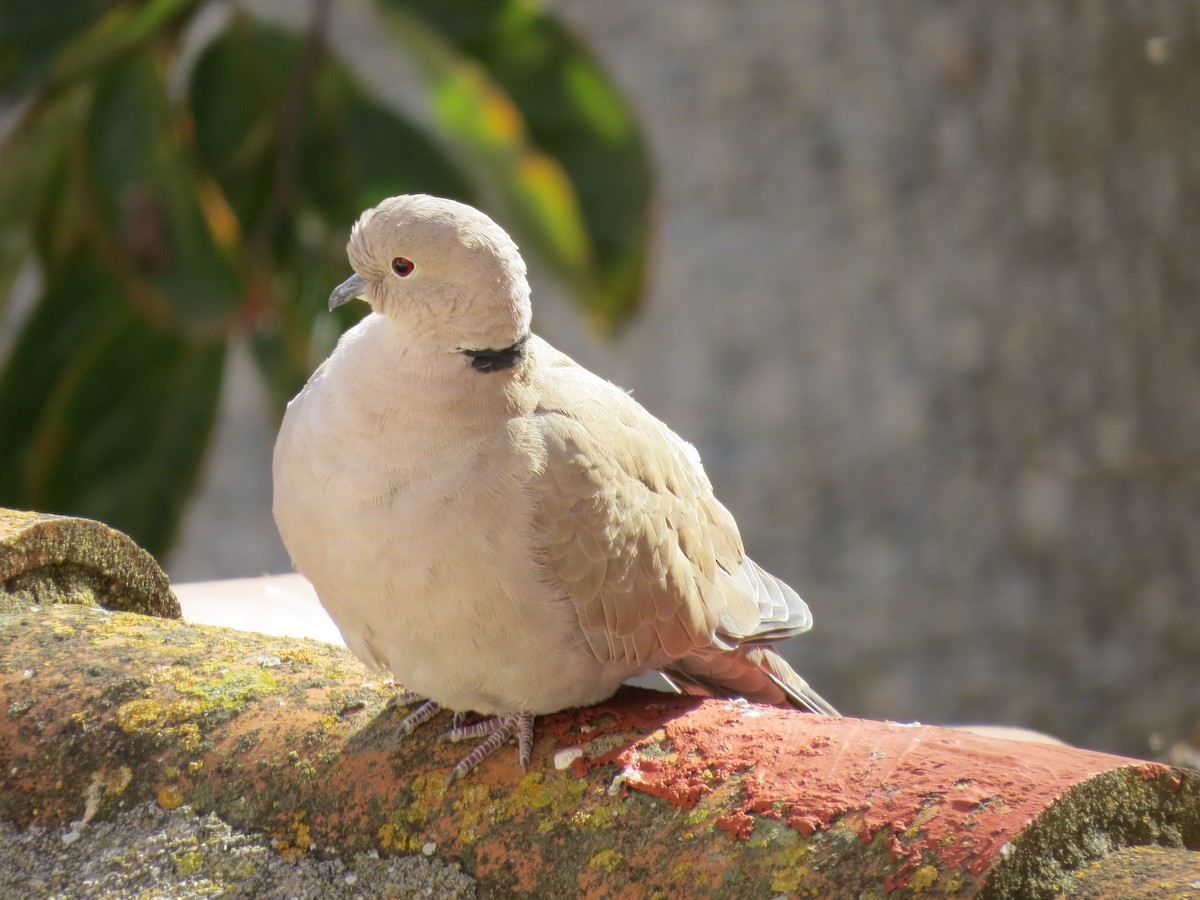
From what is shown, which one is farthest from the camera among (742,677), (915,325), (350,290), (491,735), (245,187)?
(915,325)

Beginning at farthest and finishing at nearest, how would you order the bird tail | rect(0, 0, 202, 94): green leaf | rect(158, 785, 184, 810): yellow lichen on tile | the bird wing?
rect(0, 0, 202, 94): green leaf → the bird tail → the bird wing → rect(158, 785, 184, 810): yellow lichen on tile

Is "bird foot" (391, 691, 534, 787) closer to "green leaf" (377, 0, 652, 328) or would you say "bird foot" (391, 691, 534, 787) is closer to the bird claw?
the bird claw

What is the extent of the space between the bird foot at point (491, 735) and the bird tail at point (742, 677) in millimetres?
483

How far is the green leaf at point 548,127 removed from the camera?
386 cm

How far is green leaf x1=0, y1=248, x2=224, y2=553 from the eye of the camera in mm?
3850

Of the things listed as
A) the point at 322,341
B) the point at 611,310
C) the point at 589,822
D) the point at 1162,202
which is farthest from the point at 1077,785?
the point at 1162,202

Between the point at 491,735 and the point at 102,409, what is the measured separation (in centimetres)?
259

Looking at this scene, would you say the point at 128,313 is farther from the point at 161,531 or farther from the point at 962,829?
the point at 962,829

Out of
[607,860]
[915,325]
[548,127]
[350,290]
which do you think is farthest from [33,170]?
[915,325]

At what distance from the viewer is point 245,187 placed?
13.6 feet

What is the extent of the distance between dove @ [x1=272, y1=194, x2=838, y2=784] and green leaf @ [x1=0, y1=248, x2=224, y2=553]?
216 centimetres

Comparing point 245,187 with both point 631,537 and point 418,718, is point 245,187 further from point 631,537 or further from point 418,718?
point 418,718

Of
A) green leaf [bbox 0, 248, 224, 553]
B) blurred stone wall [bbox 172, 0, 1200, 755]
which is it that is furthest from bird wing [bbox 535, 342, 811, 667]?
blurred stone wall [bbox 172, 0, 1200, 755]

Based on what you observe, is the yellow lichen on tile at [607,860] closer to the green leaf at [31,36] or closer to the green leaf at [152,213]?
the green leaf at [152,213]
